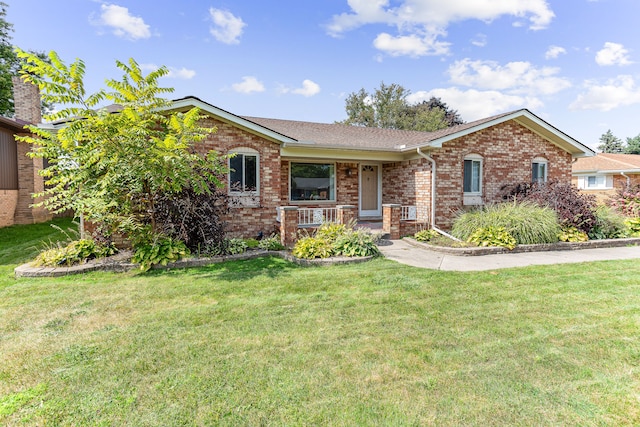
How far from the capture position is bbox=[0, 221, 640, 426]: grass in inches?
98.3

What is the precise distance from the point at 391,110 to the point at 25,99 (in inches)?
1187

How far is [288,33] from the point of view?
12.5 metres

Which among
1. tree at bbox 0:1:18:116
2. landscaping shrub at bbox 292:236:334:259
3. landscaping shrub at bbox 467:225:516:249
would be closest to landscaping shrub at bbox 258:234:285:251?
landscaping shrub at bbox 292:236:334:259

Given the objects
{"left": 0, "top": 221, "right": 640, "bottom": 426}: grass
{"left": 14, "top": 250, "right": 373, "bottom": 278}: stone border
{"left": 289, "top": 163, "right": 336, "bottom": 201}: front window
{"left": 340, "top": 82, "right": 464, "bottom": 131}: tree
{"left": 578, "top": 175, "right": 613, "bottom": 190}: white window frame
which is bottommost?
{"left": 0, "top": 221, "right": 640, "bottom": 426}: grass

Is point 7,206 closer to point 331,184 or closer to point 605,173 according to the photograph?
point 331,184

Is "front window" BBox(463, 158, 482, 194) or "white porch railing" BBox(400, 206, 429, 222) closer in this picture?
"white porch railing" BBox(400, 206, 429, 222)

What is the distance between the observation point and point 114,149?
6.36m

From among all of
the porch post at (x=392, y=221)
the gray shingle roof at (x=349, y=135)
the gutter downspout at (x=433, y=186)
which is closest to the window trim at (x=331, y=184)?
the gray shingle roof at (x=349, y=135)

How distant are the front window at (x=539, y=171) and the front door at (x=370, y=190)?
20.4 ft

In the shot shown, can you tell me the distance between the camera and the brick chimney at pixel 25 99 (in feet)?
44.4

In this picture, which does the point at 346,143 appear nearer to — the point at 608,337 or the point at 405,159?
the point at 405,159

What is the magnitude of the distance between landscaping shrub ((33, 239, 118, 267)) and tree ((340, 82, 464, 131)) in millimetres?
30593

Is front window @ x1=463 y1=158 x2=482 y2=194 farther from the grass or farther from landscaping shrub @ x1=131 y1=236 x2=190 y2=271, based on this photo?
landscaping shrub @ x1=131 y1=236 x2=190 y2=271

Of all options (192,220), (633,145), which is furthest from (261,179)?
(633,145)
